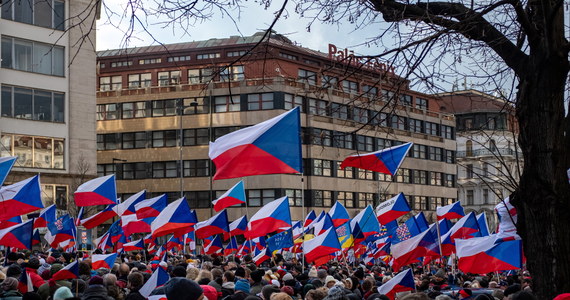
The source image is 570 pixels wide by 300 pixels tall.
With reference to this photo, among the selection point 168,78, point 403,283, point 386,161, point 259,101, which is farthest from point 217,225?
point 168,78

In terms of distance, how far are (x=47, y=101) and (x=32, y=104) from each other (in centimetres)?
101

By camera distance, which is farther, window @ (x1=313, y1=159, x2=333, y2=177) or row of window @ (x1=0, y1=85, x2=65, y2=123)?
window @ (x1=313, y1=159, x2=333, y2=177)

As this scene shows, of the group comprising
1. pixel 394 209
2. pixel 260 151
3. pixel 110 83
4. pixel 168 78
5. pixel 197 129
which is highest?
pixel 168 78

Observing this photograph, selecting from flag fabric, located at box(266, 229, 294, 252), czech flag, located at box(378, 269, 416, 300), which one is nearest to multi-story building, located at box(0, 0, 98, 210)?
flag fabric, located at box(266, 229, 294, 252)

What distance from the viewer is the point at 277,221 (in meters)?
23.0

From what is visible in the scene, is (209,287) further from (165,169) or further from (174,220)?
(165,169)

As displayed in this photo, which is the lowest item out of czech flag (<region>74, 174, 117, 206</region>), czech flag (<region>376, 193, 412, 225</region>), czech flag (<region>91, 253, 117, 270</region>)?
czech flag (<region>91, 253, 117, 270</region>)

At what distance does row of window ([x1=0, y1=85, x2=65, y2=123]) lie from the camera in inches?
1929

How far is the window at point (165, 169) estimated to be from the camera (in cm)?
7225

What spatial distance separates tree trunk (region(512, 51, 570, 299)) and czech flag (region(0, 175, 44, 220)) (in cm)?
1461

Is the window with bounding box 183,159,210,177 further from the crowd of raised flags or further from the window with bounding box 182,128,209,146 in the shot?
the crowd of raised flags

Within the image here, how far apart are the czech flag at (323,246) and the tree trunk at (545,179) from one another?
1165 centimetres

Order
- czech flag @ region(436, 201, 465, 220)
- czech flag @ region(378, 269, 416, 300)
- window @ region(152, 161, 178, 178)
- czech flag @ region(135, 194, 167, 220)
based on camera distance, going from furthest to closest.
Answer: window @ region(152, 161, 178, 178)
czech flag @ region(135, 194, 167, 220)
czech flag @ region(436, 201, 465, 220)
czech flag @ region(378, 269, 416, 300)

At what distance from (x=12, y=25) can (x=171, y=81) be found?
2632cm
